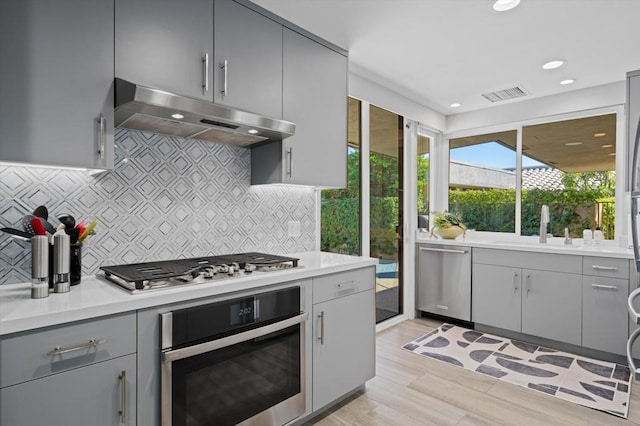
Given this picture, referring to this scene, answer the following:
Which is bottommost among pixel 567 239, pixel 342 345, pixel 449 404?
pixel 449 404

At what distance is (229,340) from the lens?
5.25ft

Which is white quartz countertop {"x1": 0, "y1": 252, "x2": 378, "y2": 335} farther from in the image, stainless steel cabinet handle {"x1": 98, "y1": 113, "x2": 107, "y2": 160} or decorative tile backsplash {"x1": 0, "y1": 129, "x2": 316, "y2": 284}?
stainless steel cabinet handle {"x1": 98, "y1": 113, "x2": 107, "y2": 160}

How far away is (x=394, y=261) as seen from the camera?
12.8ft

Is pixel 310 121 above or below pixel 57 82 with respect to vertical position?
above

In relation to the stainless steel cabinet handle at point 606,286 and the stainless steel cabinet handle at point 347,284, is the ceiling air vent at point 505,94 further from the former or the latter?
the stainless steel cabinet handle at point 347,284

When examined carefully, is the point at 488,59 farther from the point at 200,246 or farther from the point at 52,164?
the point at 52,164

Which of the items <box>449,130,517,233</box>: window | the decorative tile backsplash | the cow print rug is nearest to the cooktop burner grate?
the decorative tile backsplash

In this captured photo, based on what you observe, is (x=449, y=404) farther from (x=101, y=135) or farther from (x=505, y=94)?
(x=505, y=94)

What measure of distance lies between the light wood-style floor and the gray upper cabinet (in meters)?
1.92

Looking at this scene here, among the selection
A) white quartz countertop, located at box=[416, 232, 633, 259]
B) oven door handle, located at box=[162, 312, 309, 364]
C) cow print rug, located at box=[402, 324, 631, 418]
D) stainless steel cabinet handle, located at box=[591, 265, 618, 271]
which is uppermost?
white quartz countertop, located at box=[416, 232, 633, 259]

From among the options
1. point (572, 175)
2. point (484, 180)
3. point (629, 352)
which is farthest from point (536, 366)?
point (484, 180)

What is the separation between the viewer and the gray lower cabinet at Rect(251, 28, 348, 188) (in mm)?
2281

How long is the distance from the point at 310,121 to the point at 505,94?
8.00ft

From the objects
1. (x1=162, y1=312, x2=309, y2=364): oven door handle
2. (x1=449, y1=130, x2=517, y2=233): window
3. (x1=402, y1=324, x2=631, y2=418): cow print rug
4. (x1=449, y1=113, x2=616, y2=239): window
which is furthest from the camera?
(x1=449, y1=130, x2=517, y2=233): window
